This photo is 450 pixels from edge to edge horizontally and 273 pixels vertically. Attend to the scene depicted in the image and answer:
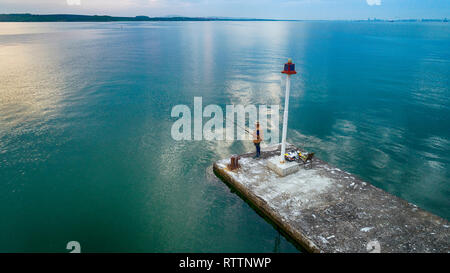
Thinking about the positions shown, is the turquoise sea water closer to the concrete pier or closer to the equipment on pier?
the concrete pier

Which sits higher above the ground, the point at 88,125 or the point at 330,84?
the point at 330,84

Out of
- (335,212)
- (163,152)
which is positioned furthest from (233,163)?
(163,152)

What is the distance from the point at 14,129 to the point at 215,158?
18.3m

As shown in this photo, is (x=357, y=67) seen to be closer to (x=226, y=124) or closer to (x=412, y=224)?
(x=226, y=124)

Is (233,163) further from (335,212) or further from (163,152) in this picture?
(163,152)

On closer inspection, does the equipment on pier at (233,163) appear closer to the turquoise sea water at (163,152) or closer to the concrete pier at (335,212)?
the concrete pier at (335,212)

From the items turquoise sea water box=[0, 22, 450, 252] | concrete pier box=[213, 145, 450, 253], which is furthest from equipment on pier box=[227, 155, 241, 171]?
turquoise sea water box=[0, 22, 450, 252]

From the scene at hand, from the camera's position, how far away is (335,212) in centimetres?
1155

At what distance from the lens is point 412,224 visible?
10.8 metres

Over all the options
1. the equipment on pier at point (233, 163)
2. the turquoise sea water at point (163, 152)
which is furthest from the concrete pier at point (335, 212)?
the turquoise sea water at point (163, 152)

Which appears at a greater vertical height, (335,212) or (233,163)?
(233,163)

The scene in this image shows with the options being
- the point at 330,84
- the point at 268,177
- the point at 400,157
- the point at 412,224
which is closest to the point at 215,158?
the point at 268,177

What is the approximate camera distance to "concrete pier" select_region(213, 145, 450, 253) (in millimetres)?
9992
